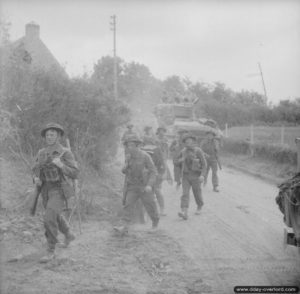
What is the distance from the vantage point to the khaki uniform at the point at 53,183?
584 centimetres

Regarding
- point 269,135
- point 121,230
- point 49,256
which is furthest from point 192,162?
point 269,135

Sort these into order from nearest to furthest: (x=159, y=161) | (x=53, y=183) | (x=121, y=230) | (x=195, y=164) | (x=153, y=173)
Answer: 1. (x=53, y=183)
2. (x=121, y=230)
3. (x=153, y=173)
4. (x=195, y=164)
5. (x=159, y=161)

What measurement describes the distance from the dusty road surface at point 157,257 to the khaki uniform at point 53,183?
1.42 ft

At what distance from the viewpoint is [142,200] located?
7.77m

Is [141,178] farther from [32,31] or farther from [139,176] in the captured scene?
[32,31]

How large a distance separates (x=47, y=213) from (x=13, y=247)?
2.75 ft

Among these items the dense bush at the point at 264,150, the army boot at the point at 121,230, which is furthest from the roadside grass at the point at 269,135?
the army boot at the point at 121,230

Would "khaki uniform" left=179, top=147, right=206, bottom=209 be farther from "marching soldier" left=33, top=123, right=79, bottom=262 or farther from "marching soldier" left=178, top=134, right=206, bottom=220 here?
"marching soldier" left=33, top=123, right=79, bottom=262

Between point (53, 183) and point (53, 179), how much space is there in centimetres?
11

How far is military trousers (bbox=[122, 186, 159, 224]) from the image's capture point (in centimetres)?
767

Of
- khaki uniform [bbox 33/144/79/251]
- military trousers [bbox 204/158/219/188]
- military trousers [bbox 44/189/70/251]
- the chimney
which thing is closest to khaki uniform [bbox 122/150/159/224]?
khaki uniform [bbox 33/144/79/251]

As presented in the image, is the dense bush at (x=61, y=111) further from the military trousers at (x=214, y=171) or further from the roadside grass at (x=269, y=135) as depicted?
the roadside grass at (x=269, y=135)

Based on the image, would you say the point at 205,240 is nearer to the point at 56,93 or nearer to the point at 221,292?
the point at 221,292

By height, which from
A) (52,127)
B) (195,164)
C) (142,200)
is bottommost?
(142,200)
